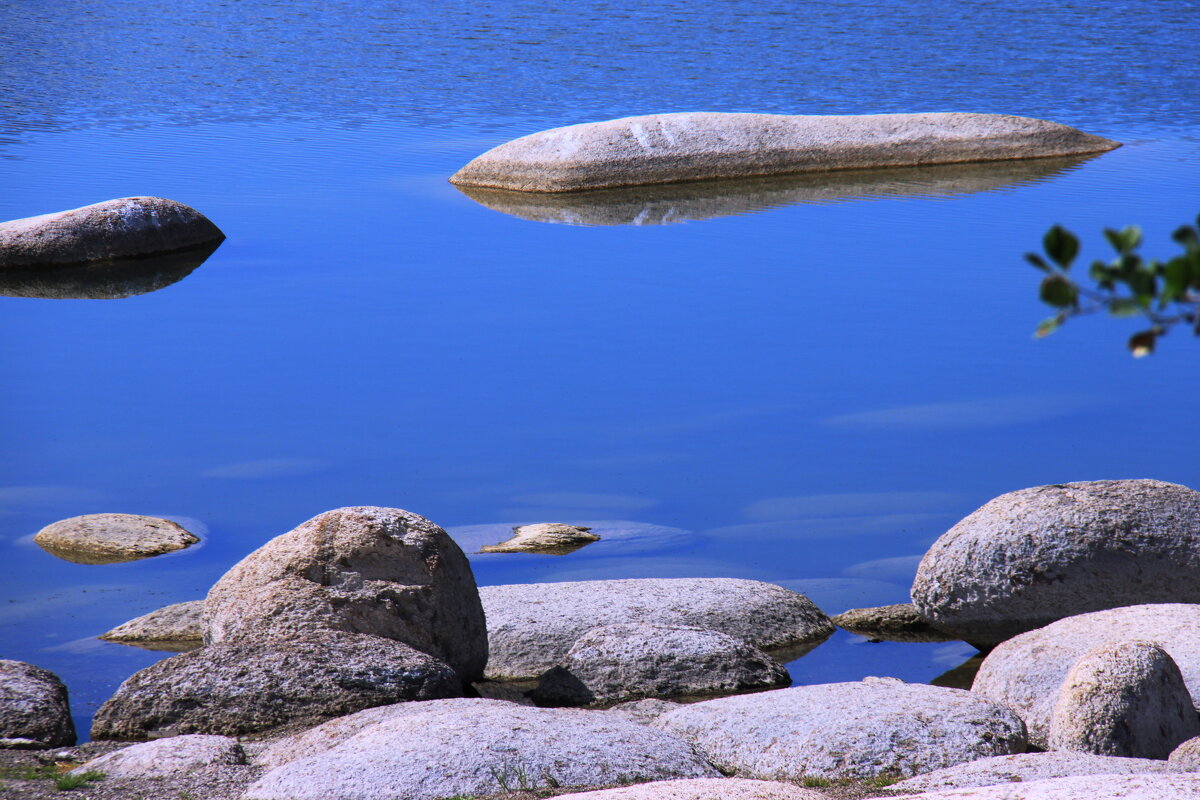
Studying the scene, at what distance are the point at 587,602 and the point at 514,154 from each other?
1533 centimetres

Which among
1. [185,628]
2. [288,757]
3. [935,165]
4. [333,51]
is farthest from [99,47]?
[288,757]

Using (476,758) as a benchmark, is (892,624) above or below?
below

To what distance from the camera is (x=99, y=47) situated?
122 ft

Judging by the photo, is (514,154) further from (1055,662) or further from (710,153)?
(1055,662)

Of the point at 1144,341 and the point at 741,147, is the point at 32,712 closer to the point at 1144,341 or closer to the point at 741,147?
the point at 1144,341

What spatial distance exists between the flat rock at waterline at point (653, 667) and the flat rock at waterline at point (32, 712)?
8.39ft

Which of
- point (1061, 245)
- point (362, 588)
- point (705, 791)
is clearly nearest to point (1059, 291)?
point (1061, 245)

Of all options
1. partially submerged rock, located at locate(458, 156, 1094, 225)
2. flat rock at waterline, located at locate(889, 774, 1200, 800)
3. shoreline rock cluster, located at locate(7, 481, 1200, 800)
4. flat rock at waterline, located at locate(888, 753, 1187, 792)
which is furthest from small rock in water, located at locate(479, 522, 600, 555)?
partially submerged rock, located at locate(458, 156, 1094, 225)

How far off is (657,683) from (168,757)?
2784mm

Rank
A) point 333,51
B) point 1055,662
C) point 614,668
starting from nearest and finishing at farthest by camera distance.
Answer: point 1055,662
point 614,668
point 333,51

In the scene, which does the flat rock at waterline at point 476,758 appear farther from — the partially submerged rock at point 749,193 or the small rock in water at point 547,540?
the partially submerged rock at point 749,193

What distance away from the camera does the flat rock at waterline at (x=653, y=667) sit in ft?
25.0

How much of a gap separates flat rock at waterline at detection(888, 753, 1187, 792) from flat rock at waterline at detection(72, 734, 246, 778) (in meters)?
3.03

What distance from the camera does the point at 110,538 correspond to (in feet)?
31.6
